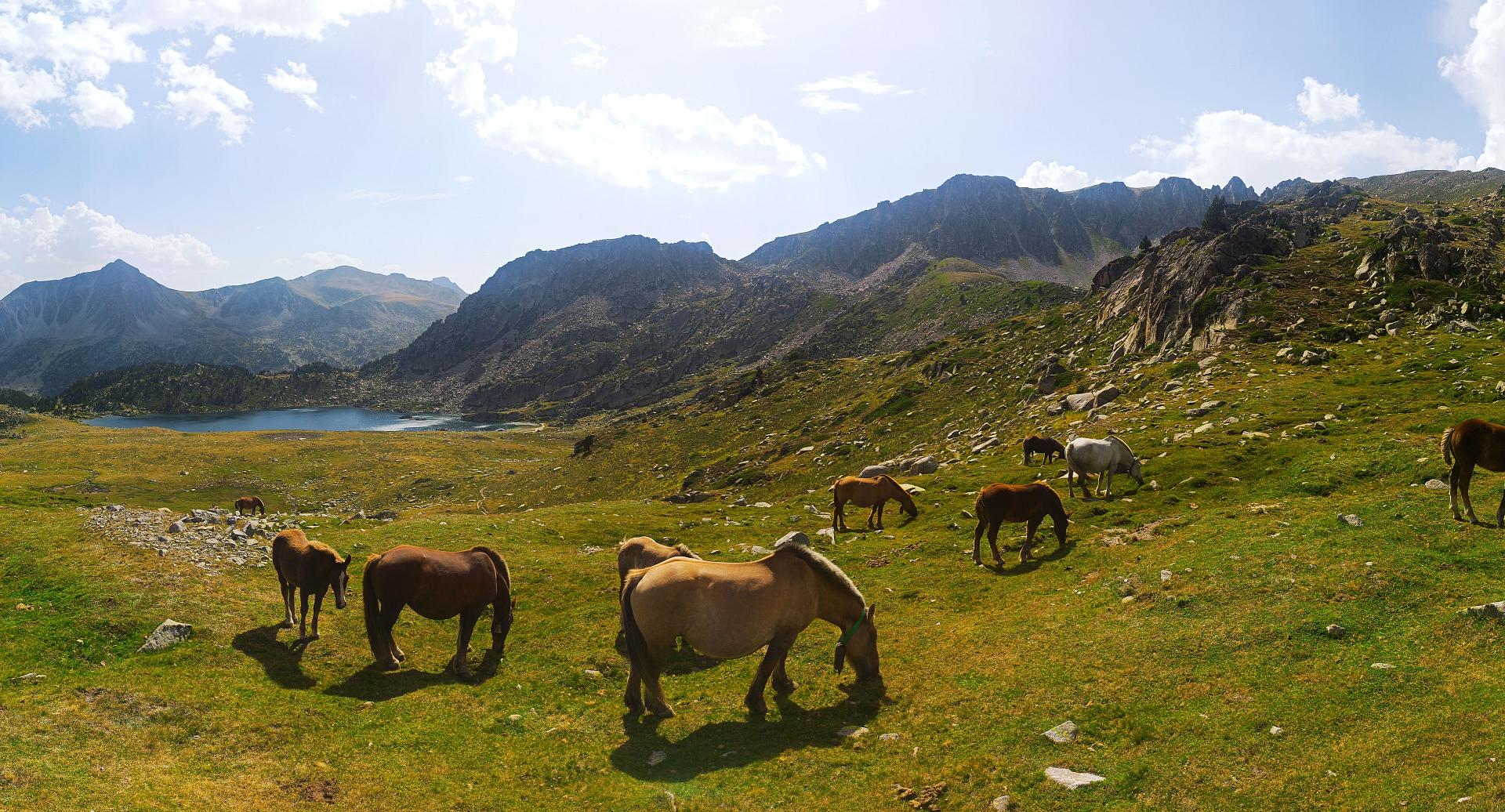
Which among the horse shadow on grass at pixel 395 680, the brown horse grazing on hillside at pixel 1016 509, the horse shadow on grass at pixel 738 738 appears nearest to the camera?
the horse shadow on grass at pixel 738 738

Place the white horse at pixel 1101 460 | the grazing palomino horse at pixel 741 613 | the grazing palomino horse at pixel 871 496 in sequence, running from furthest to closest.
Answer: the grazing palomino horse at pixel 871 496
the white horse at pixel 1101 460
the grazing palomino horse at pixel 741 613

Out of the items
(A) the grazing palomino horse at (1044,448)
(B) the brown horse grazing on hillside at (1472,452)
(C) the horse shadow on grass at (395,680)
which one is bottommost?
(C) the horse shadow on grass at (395,680)

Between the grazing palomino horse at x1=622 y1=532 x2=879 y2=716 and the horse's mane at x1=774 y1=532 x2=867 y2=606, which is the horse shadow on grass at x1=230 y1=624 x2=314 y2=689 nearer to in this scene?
the grazing palomino horse at x1=622 y1=532 x2=879 y2=716

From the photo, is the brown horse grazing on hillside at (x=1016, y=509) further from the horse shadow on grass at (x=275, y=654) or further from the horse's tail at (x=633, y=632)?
the horse shadow on grass at (x=275, y=654)

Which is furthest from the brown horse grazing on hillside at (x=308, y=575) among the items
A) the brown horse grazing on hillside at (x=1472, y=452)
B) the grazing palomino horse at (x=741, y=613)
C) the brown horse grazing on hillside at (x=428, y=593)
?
the brown horse grazing on hillside at (x=1472, y=452)

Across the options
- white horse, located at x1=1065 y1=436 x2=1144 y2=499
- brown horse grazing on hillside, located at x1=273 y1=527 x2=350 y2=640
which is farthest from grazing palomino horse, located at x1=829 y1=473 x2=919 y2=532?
brown horse grazing on hillside, located at x1=273 y1=527 x2=350 y2=640

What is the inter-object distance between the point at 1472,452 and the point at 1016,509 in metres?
10.3

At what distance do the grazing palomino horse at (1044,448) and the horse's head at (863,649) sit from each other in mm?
22722

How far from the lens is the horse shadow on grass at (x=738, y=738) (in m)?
10.1

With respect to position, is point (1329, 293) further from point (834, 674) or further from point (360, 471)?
point (360, 471)

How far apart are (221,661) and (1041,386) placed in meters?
52.2

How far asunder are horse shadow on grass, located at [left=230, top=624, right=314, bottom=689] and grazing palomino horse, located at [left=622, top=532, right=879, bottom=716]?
268 inches

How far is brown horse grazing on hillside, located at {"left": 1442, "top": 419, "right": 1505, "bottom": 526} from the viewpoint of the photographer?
15008mm

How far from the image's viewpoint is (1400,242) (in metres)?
46.8
